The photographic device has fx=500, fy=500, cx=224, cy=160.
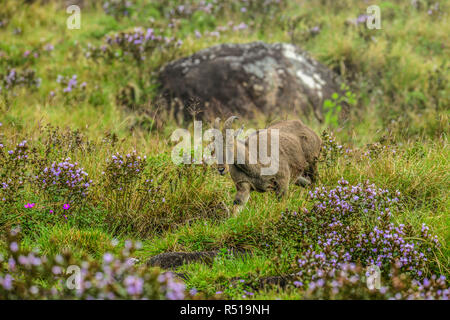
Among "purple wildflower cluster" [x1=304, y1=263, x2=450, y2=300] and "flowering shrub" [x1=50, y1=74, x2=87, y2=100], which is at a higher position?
"flowering shrub" [x1=50, y1=74, x2=87, y2=100]

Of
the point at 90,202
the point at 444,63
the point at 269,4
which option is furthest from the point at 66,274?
the point at 269,4

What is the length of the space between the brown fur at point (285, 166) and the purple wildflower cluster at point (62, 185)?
1682 mm

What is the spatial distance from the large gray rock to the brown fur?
376 cm

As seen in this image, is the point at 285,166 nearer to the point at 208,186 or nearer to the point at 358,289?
the point at 208,186

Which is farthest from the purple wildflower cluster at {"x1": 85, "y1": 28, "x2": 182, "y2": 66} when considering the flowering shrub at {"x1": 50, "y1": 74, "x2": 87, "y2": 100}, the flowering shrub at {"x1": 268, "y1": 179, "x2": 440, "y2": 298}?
the flowering shrub at {"x1": 268, "y1": 179, "x2": 440, "y2": 298}

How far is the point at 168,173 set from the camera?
20.2 feet

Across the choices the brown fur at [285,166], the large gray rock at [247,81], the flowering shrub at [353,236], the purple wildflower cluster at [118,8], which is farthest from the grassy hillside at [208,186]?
the purple wildflower cluster at [118,8]

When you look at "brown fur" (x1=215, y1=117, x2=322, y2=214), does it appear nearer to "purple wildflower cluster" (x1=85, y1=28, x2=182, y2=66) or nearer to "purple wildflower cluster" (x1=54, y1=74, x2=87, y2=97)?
"purple wildflower cluster" (x1=54, y1=74, x2=87, y2=97)

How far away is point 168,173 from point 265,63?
493 cm

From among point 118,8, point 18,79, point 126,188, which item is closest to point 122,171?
point 126,188

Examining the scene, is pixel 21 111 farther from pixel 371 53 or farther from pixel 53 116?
pixel 371 53

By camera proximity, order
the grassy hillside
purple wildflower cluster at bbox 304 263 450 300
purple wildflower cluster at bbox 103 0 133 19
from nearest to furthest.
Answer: purple wildflower cluster at bbox 304 263 450 300
the grassy hillside
purple wildflower cluster at bbox 103 0 133 19

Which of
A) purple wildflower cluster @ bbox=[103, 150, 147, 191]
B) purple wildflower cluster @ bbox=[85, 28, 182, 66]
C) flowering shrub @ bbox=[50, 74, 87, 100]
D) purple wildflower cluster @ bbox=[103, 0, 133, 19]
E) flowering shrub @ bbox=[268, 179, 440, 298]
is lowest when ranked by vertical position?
flowering shrub @ bbox=[268, 179, 440, 298]

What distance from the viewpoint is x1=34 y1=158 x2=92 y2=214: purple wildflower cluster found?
5434 mm
